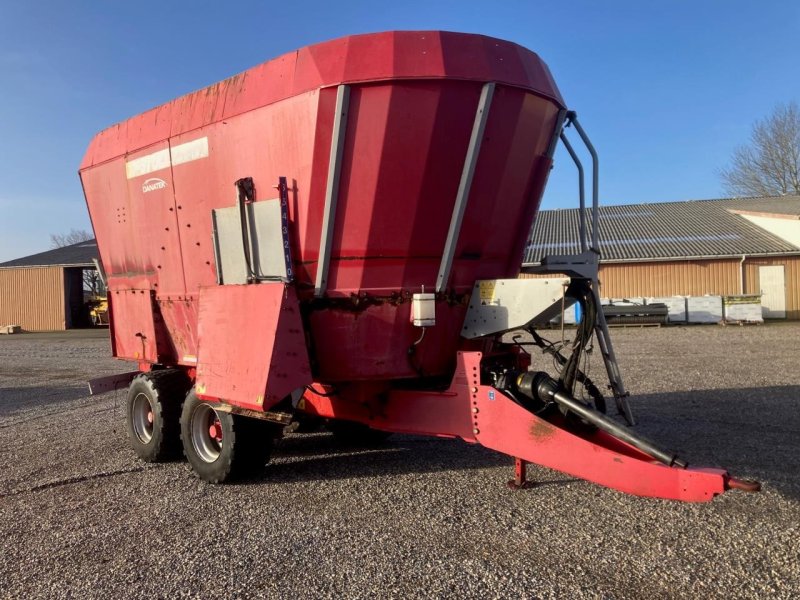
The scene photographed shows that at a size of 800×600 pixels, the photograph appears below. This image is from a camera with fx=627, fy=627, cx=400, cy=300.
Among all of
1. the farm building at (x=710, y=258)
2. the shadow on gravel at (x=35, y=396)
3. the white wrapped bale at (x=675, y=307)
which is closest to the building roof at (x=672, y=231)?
the farm building at (x=710, y=258)

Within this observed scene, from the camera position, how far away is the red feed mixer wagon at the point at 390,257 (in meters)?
4.42

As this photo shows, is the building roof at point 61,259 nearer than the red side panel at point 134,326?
No

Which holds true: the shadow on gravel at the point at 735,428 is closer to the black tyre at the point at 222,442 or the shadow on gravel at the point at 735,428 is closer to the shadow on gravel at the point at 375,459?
the shadow on gravel at the point at 375,459

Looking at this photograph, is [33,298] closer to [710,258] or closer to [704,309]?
[704,309]

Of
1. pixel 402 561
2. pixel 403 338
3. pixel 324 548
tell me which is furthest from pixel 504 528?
pixel 403 338

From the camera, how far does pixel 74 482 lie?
5.63 metres

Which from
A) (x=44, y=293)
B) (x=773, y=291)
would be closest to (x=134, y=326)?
(x=773, y=291)

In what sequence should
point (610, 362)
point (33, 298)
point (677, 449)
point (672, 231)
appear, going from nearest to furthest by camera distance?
point (610, 362) → point (677, 449) → point (672, 231) → point (33, 298)

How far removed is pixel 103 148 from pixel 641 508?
20.7 feet

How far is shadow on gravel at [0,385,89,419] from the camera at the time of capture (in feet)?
33.4

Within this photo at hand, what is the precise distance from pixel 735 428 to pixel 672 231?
81.1 ft

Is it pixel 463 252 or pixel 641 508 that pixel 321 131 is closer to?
pixel 463 252

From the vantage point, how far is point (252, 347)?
15.4ft

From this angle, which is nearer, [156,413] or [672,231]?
[156,413]
